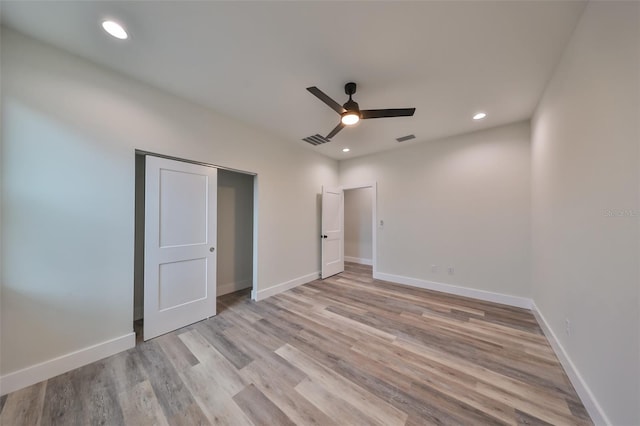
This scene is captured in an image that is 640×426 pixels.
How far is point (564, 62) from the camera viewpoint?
1847 millimetres

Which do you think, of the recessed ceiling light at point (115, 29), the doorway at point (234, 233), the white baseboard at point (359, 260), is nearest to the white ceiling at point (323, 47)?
Result: the recessed ceiling light at point (115, 29)

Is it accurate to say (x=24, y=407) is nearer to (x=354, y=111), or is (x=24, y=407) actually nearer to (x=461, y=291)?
(x=354, y=111)

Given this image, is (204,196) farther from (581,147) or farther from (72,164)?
(581,147)

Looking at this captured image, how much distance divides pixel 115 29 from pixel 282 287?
3.61 metres

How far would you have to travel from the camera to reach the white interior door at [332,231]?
4559 mm

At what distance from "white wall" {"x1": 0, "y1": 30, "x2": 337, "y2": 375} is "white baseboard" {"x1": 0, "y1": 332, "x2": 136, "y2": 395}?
0.05 meters

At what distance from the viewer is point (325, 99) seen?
2.01m

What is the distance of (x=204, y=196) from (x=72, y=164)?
1.16m

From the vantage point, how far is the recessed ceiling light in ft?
5.21

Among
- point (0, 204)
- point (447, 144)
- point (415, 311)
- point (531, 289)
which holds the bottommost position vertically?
point (415, 311)

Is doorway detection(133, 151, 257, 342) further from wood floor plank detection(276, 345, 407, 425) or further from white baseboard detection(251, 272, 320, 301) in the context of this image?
wood floor plank detection(276, 345, 407, 425)

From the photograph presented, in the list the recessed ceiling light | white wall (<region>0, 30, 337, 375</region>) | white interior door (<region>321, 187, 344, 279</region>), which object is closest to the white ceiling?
the recessed ceiling light

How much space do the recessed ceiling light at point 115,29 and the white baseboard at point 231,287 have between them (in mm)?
3383

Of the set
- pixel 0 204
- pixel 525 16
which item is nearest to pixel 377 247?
pixel 525 16
